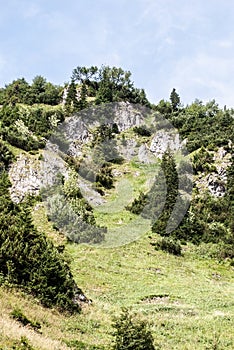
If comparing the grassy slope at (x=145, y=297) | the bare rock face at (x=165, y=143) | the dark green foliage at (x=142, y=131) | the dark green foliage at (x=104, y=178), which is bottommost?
the grassy slope at (x=145, y=297)

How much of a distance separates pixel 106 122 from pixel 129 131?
536 cm

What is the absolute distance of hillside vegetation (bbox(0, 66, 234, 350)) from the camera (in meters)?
18.5

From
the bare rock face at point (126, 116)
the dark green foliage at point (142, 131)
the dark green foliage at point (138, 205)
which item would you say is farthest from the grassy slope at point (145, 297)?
the bare rock face at point (126, 116)

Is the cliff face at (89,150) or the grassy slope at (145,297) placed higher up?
the cliff face at (89,150)

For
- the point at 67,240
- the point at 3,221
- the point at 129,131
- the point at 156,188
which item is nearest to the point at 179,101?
the point at 129,131

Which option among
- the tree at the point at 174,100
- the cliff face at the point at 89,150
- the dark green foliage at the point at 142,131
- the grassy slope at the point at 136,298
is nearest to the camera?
the grassy slope at the point at 136,298

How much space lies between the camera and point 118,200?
2231 inches

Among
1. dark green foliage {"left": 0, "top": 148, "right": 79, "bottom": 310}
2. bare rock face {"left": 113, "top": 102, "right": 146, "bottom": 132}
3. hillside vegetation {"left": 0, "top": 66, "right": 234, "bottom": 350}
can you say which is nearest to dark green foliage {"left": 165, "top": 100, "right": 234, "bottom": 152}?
hillside vegetation {"left": 0, "top": 66, "right": 234, "bottom": 350}

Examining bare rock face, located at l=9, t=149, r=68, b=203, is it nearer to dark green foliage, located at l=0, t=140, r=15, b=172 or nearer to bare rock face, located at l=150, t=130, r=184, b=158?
dark green foliage, located at l=0, t=140, r=15, b=172

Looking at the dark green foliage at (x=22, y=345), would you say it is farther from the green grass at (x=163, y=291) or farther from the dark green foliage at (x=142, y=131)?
the dark green foliage at (x=142, y=131)

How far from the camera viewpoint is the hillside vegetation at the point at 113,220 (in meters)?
18.5

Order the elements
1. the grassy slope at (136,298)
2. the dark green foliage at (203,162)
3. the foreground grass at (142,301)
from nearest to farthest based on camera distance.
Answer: the foreground grass at (142,301), the grassy slope at (136,298), the dark green foliage at (203,162)

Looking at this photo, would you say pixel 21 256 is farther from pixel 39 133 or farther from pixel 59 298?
Answer: pixel 39 133

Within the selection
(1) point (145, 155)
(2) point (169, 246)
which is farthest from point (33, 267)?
(1) point (145, 155)
